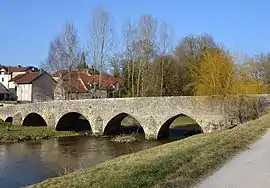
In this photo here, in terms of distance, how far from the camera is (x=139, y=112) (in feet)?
92.6

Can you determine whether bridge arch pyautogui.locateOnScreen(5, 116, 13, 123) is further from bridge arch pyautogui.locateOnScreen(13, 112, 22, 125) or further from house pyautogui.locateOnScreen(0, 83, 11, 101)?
house pyautogui.locateOnScreen(0, 83, 11, 101)

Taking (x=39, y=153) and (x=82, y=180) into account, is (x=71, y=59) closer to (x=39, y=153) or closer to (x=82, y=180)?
(x=39, y=153)

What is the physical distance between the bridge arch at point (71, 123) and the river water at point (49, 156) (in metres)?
6.37

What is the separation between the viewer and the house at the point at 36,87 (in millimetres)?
53656

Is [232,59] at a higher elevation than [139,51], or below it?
below

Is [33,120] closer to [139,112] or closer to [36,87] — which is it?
[139,112]

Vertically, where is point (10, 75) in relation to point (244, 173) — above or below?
above

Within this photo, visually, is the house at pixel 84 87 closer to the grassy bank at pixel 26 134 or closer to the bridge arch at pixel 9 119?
the bridge arch at pixel 9 119

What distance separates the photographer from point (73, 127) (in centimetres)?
3691

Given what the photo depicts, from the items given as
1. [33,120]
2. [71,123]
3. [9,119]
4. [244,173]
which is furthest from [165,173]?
[9,119]

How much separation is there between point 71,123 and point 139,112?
37.2 feet

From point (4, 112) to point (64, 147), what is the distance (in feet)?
64.8

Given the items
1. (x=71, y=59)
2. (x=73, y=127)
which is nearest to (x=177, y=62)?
(x=71, y=59)

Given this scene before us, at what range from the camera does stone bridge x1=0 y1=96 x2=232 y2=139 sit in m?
25.2
